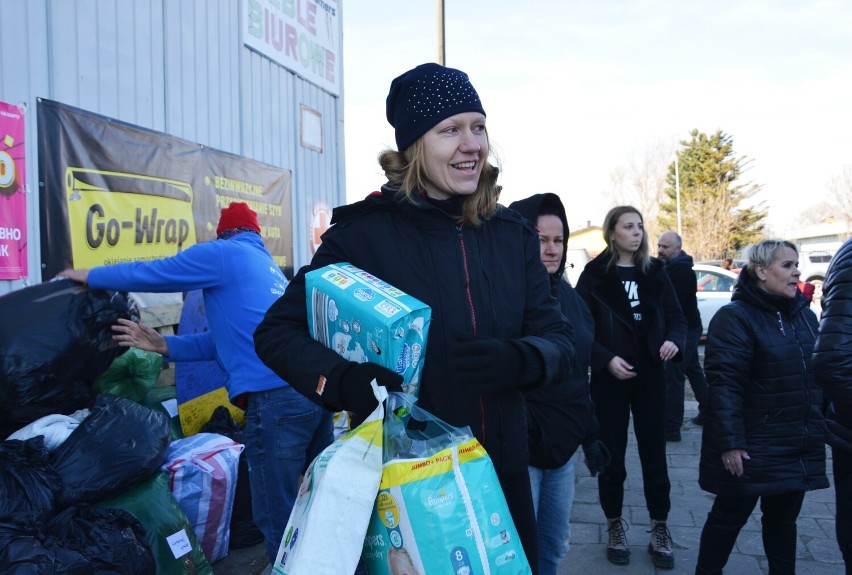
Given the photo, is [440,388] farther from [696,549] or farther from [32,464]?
[696,549]

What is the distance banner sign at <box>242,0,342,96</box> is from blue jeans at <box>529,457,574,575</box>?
4290 mm

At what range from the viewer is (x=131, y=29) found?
13.5 feet

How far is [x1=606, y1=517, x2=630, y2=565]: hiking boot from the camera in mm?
3848

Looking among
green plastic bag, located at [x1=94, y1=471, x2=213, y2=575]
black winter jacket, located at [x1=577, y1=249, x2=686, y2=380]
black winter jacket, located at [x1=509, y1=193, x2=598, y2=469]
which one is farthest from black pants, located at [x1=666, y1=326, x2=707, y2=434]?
green plastic bag, located at [x1=94, y1=471, x2=213, y2=575]

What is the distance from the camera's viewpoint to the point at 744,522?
317 cm

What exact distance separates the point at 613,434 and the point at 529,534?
2.28 m

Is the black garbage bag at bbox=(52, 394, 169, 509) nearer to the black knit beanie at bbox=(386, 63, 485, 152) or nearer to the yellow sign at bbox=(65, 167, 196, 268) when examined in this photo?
the yellow sign at bbox=(65, 167, 196, 268)

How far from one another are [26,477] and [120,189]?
6.88 ft

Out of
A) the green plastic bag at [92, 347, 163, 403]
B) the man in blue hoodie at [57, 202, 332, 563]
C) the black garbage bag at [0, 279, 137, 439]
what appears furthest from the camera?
the green plastic bag at [92, 347, 163, 403]

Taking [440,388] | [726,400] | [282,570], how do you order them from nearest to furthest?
[282,570] → [440,388] → [726,400]

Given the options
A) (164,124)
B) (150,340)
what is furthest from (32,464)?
(164,124)

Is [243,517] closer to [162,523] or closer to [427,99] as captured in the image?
[162,523]

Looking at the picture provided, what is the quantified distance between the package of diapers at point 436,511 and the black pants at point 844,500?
6.11ft

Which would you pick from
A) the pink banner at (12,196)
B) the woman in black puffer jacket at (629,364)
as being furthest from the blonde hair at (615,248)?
the pink banner at (12,196)
